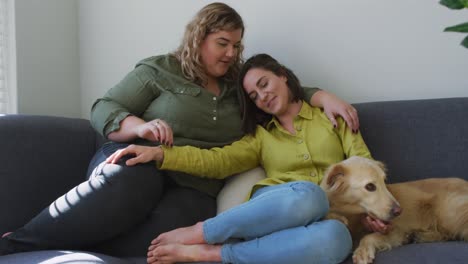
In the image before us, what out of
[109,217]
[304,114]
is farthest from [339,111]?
[109,217]

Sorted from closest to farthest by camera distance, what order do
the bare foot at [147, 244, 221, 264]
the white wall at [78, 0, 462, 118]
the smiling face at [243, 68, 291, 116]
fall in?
1. the bare foot at [147, 244, 221, 264]
2. the smiling face at [243, 68, 291, 116]
3. the white wall at [78, 0, 462, 118]

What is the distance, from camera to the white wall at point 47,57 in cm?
234

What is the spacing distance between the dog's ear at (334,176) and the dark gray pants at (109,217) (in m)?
0.55

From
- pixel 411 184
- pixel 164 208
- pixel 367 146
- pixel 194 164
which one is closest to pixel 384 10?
pixel 367 146

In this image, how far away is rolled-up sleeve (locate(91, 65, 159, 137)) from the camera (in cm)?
185

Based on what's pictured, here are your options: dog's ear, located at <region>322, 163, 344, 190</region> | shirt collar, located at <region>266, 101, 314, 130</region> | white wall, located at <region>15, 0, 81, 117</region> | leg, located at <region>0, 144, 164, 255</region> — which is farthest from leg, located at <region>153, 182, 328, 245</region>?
white wall, located at <region>15, 0, 81, 117</region>

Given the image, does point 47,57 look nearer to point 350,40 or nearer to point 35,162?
point 35,162

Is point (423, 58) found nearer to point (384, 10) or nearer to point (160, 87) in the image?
point (384, 10)

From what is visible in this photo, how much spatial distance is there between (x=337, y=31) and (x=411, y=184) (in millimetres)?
922

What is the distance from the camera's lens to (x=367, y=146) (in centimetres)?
197

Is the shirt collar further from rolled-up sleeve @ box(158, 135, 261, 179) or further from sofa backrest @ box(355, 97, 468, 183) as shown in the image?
sofa backrest @ box(355, 97, 468, 183)

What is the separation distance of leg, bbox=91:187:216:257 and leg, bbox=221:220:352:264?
355 millimetres

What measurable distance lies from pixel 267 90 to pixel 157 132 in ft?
1.72

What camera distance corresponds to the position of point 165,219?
5.57 feet
